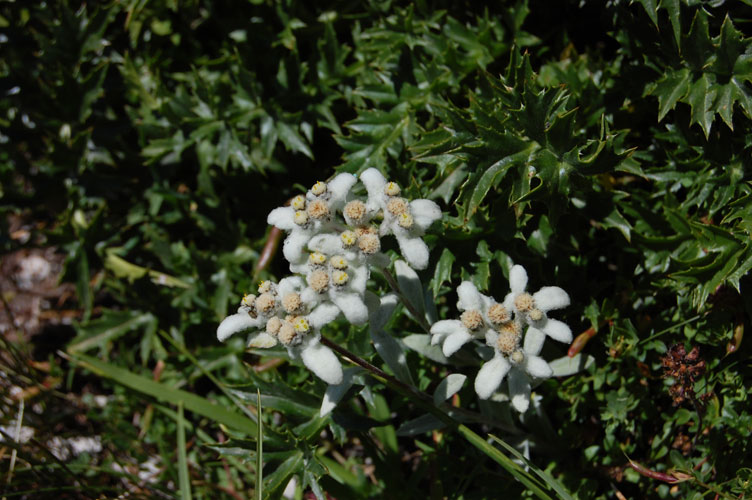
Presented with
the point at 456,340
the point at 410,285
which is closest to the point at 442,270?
the point at 410,285

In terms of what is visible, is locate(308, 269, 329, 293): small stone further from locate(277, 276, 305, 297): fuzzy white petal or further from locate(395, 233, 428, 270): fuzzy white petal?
locate(395, 233, 428, 270): fuzzy white petal

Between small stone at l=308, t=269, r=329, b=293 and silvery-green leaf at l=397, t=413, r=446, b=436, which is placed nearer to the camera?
small stone at l=308, t=269, r=329, b=293

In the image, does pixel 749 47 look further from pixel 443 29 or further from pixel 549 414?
pixel 549 414

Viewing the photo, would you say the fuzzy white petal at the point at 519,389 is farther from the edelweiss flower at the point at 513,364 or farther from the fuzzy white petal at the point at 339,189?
the fuzzy white petal at the point at 339,189

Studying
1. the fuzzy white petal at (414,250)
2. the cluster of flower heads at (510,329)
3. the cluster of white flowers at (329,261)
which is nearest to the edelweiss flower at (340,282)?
the cluster of white flowers at (329,261)

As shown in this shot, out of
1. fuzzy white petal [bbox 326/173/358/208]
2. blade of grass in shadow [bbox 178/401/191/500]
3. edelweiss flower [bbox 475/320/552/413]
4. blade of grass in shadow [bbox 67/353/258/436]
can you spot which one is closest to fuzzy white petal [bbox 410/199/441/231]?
fuzzy white petal [bbox 326/173/358/208]

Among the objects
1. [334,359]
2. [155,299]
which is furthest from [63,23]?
[334,359]
